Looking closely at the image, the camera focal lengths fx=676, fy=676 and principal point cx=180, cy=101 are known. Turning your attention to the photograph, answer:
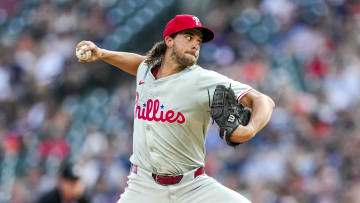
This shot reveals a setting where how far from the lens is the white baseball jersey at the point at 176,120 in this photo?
15.4ft

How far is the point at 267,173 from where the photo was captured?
909cm

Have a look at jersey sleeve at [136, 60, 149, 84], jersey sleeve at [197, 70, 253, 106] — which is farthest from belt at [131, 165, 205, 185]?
jersey sleeve at [136, 60, 149, 84]

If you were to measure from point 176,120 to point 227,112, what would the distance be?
1.95ft

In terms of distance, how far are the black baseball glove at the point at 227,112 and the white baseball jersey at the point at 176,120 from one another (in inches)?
11.5

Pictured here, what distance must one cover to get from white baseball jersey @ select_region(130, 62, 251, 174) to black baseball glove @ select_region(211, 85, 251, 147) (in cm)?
29

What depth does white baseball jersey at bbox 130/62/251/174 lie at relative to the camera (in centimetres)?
468

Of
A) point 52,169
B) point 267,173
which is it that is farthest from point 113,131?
point 267,173

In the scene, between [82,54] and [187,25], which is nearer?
[187,25]

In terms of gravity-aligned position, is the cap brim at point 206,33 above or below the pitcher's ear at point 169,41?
above

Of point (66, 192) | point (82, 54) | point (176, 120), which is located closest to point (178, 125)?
point (176, 120)

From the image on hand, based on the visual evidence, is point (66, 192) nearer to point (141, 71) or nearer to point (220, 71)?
point (141, 71)

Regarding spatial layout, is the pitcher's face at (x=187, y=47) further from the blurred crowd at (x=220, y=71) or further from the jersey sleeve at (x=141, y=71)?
the blurred crowd at (x=220, y=71)

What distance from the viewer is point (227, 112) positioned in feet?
13.8

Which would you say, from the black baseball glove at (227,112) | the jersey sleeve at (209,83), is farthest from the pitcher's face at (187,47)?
the black baseball glove at (227,112)
